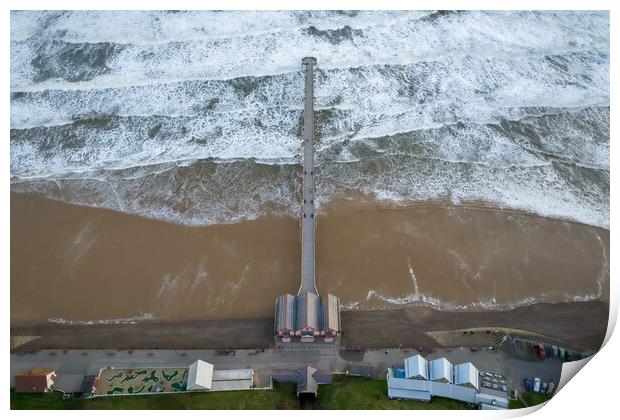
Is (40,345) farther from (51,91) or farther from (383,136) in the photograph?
(383,136)

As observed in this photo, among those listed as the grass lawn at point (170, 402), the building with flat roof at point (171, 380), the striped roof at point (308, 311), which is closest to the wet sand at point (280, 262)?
the striped roof at point (308, 311)

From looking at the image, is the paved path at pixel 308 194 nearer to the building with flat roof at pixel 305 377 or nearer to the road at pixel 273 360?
the road at pixel 273 360

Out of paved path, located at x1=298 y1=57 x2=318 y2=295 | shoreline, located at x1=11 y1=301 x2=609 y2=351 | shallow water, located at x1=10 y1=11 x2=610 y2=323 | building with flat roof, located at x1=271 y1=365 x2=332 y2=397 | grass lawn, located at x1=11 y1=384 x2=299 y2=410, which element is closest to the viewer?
grass lawn, located at x1=11 y1=384 x2=299 y2=410

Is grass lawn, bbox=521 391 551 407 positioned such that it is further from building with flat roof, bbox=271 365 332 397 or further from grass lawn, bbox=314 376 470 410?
building with flat roof, bbox=271 365 332 397

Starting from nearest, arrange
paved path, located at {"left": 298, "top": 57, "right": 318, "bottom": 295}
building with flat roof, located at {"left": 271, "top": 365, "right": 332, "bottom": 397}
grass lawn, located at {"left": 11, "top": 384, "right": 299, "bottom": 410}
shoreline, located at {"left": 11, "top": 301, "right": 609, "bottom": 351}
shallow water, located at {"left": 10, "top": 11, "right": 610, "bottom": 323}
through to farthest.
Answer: grass lawn, located at {"left": 11, "top": 384, "right": 299, "bottom": 410}
building with flat roof, located at {"left": 271, "top": 365, "right": 332, "bottom": 397}
shoreline, located at {"left": 11, "top": 301, "right": 609, "bottom": 351}
paved path, located at {"left": 298, "top": 57, "right": 318, "bottom": 295}
shallow water, located at {"left": 10, "top": 11, "right": 610, "bottom": 323}

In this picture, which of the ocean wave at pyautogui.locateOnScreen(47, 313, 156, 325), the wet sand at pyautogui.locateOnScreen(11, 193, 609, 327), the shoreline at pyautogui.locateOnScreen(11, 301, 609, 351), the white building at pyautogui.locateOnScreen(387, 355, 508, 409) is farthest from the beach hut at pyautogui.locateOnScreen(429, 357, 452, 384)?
the ocean wave at pyautogui.locateOnScreen(47, 313, 156, 325)

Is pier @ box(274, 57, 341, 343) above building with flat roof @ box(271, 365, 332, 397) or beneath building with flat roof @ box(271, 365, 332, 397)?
above

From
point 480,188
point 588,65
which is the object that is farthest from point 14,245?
point 588,65
